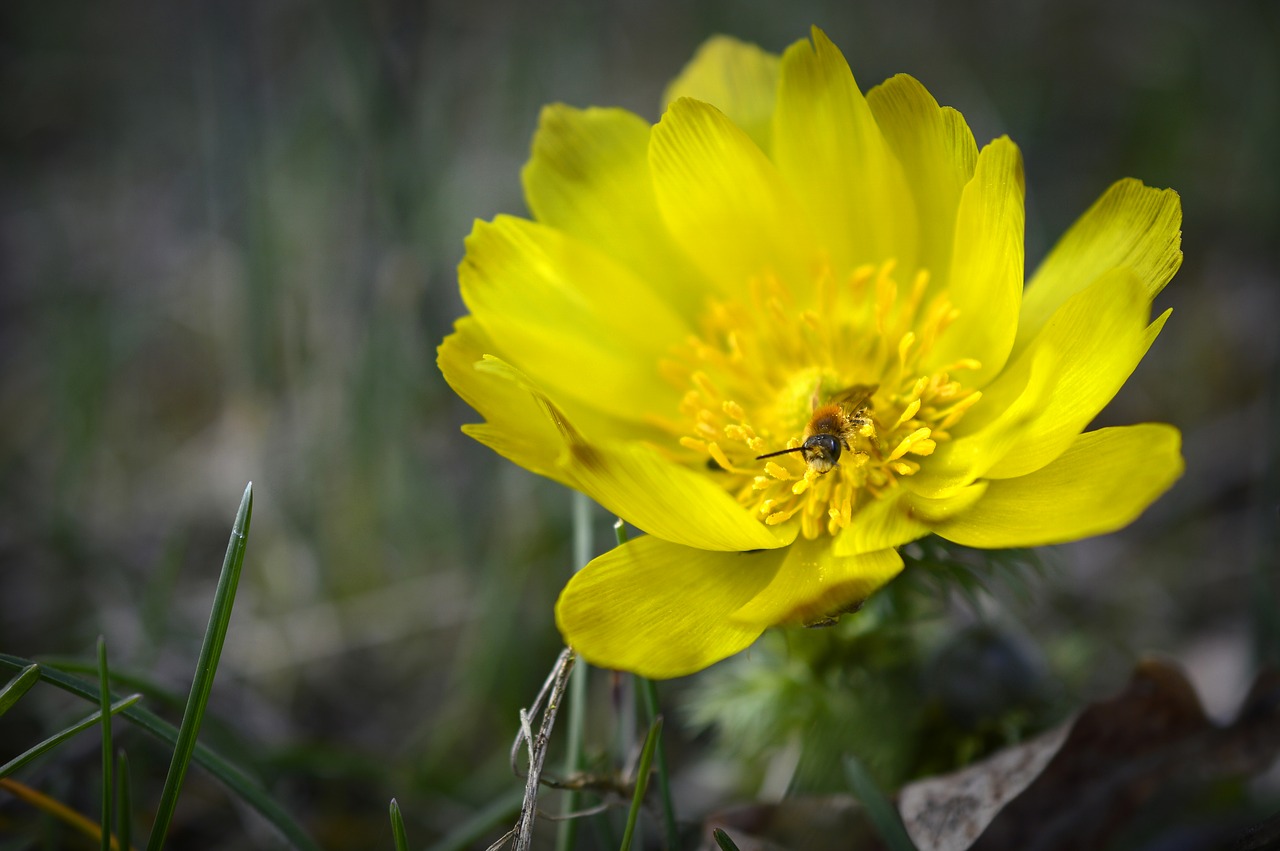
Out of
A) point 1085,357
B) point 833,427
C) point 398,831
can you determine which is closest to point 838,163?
point 833,427

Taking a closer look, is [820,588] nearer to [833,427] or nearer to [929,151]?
[833,427]

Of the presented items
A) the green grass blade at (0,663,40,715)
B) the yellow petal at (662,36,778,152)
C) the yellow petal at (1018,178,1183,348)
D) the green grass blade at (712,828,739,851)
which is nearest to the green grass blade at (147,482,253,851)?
the green grass blade at (0,663,40,715)

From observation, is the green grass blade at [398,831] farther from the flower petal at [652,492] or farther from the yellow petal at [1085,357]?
the yellow petal at [1085,357]

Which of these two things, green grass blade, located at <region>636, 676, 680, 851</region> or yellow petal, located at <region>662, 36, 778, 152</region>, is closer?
green grass blade, located at <region>636, 676, 680, 851</region>

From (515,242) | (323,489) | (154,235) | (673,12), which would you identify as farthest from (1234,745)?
(154,235)

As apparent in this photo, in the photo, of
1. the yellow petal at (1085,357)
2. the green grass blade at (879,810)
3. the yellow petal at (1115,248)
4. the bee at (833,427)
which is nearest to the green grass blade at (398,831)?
the green grass blade at (879,810)

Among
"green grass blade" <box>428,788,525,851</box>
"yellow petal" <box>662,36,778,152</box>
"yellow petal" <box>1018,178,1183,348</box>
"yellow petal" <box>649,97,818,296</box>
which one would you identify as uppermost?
"yellow petal" <box>662,36,778,152</box>

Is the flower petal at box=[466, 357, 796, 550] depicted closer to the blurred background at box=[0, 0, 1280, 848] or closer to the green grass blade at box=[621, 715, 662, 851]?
the green grass blade at box=[621, 715, 662, 851]
